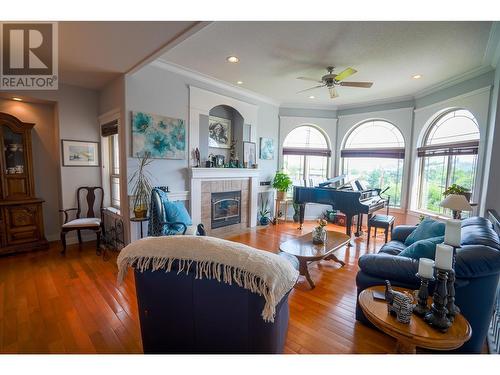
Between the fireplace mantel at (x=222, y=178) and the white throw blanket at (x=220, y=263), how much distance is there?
270cm

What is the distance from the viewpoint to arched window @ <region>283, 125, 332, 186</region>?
6270 mm

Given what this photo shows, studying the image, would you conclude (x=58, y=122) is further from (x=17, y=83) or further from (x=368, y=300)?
(x=368, y=300)

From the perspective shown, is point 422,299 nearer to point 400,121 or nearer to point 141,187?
point 141,187

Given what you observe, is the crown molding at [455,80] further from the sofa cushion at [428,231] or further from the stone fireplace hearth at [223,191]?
the stone fireplace hearth at [223,191]

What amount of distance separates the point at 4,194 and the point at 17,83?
1.59 meters

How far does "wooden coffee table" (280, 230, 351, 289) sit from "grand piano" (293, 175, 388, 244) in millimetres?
814

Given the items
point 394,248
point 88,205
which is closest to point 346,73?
point 394,248

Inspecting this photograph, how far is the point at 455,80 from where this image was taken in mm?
4090

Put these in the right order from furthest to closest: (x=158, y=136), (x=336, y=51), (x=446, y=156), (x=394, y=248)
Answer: (x=446, y=156)
(x=158, y=136)
(x=336, y=51)
(x=394, y=248)

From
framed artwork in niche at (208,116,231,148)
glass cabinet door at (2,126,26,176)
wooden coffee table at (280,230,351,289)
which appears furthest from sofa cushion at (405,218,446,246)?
glass cabinet door at (2,126,26,176)

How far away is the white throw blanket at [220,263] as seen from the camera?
1229 mm

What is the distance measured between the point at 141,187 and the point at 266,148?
3.12 meters

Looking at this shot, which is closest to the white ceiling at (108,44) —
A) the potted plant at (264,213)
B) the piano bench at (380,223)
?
the potted plant at (264,213)

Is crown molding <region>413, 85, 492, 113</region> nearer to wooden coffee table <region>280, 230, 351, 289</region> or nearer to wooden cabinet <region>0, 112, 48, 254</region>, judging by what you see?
wooden coffee table <region>280, 230, 351, 289</region>
